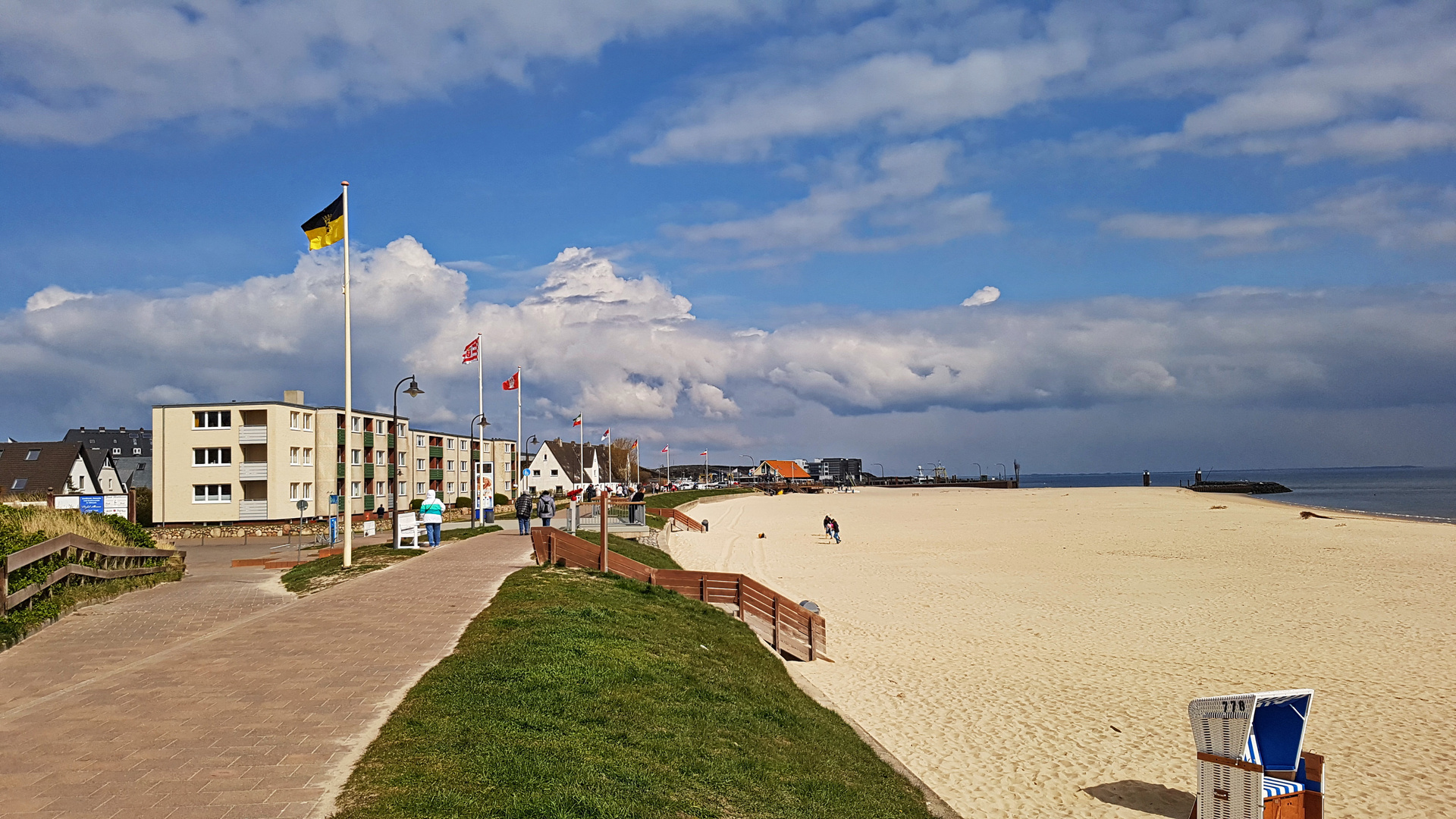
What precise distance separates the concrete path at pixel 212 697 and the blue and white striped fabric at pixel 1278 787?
7.82 metres

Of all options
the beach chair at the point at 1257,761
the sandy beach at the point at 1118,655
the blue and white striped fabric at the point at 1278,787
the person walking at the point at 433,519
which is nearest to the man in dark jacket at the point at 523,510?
the person walking at the point at 433,519

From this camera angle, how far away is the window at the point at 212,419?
53275 millimetres

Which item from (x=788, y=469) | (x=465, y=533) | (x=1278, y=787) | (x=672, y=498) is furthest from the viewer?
(x=788, y=469)

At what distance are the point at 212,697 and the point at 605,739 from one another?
391 cm

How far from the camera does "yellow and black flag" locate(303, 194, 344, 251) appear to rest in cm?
2259

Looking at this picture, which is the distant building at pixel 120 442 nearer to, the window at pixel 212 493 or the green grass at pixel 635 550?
the window at pixel 212 493

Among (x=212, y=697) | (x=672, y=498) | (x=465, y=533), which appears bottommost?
(x=672, y=498)

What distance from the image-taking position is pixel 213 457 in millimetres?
53656

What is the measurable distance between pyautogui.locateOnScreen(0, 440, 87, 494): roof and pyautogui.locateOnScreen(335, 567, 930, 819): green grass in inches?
2670

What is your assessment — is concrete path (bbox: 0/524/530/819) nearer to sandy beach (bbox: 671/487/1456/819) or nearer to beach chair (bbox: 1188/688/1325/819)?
sandy beach (bbox: 671/487/1456/819)

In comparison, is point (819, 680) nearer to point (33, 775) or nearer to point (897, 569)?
point (33, 775)

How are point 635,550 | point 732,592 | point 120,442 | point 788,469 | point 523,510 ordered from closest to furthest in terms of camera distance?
point 732,592 < point 635,550 < point 523,510 < point 120,442 < point 788,469

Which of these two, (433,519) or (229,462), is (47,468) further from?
(433,519)

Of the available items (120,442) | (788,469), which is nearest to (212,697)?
(120,442)
